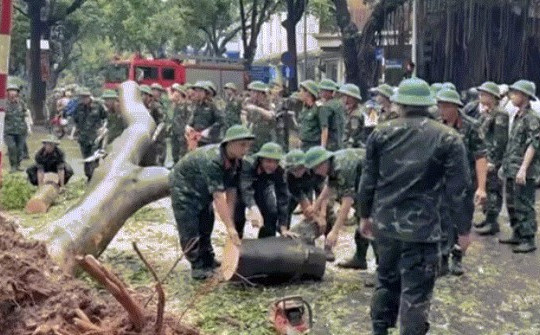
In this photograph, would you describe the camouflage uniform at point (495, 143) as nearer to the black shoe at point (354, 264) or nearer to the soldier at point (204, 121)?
the black shoe at point (354, 264)

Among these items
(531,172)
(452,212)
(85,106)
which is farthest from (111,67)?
(452,212)

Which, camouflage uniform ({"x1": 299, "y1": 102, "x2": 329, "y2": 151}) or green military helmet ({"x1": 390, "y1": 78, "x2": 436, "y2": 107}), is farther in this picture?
camouflage uniform ({"x1": 299, "y1": 102, "x2": 329, "y2": 151})

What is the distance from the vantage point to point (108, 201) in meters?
6.95

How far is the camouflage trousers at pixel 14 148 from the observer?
1419cm

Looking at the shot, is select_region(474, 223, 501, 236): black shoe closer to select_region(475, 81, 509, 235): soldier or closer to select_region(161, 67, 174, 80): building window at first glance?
select_region(475, 81, 509, 235): soldier

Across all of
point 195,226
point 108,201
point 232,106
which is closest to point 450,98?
point 195,226

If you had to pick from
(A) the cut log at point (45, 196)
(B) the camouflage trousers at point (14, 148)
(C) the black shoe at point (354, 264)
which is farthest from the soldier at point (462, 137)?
(B) the camouflage trousers at point (14, 148)

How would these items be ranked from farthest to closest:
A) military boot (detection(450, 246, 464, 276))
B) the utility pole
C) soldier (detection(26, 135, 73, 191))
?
soldier (detection(26, 135, 73, 191)) < military boot (detection(450, 246, 464, 276)) < the utility pole

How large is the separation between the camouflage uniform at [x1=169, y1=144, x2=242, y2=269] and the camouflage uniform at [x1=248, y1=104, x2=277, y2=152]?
523cm

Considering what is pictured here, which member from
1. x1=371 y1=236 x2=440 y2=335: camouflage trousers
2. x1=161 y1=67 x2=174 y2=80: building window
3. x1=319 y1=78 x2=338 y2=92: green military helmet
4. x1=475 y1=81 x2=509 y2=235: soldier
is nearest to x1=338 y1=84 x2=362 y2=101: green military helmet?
x1=319 y1=78 x2=338 y2=92: green military helmet

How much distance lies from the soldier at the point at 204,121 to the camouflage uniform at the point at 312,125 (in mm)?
1466

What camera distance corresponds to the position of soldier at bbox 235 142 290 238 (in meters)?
6.86

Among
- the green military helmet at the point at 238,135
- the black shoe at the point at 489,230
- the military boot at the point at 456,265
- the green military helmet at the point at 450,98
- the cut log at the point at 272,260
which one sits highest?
the green military helmet at the point at 450,98

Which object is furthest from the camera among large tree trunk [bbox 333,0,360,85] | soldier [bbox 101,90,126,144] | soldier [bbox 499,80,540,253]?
large tree trunk [bbox 333,0,360,85]
